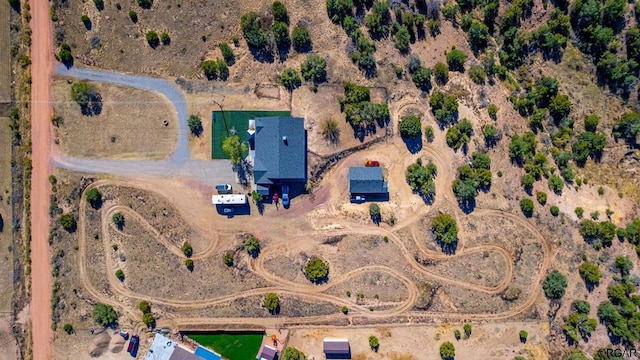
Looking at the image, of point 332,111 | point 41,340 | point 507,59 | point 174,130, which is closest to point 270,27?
point 332,111

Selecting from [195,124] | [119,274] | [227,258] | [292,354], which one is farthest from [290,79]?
[292,354]

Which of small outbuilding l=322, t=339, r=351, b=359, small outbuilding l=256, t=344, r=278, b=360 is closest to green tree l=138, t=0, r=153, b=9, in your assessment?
small outbuilding l=256, t=344, r=278, b=360

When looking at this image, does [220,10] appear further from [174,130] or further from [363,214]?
[363,214]

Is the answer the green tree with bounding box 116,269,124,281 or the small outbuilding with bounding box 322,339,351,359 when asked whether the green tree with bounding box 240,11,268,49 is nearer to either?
the green tree with bounding box 116,269,124,281

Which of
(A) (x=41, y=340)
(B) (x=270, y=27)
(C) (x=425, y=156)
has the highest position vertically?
(B) (x=270, y=27)

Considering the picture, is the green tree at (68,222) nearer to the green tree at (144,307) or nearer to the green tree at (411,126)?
the green tree at (144,307)

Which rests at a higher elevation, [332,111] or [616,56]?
[616,56]
